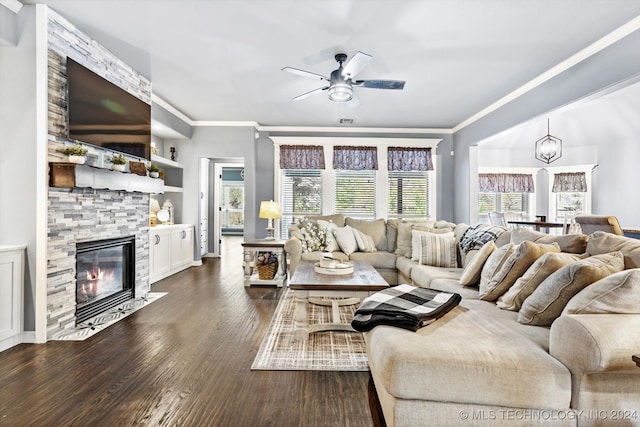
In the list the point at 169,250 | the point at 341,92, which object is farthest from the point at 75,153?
the point at 169,250

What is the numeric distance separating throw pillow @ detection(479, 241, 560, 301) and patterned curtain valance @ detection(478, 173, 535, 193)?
7346mm

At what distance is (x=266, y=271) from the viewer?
4.88 metres

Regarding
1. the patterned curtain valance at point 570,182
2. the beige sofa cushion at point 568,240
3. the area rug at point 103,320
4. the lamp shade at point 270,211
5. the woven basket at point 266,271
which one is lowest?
the area rug at point 103,320

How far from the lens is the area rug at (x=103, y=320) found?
9.58ft

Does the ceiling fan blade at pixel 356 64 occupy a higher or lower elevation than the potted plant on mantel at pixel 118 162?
higher

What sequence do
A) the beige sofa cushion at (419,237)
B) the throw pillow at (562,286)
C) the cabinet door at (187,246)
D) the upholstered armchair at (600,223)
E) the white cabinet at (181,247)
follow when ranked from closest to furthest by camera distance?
the throw pillow at (562,286) < the upholstered armchair at (600,223) < the beige sofa cushion at (419,237) < the white cabinet at (181,247) < the cabinet door at (187,246)

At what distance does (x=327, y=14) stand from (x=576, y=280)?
264 centimetres

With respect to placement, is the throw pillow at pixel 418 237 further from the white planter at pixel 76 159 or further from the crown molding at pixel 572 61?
the white planter at pixel 76 159

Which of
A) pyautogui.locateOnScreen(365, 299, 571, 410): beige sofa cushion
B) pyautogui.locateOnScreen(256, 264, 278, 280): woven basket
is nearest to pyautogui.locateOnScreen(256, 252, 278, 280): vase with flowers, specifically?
pyautogui.locateOnScreen(256, 264, 278, 280): woven basket

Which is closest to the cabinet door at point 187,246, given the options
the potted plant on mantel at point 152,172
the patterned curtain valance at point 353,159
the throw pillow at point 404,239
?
the potted plant on mantel at point 152,172

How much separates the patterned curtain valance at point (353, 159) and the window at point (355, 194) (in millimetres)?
142

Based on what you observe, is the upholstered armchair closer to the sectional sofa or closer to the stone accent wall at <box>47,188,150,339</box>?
the sectional sofa

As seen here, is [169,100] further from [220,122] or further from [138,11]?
[138,11]

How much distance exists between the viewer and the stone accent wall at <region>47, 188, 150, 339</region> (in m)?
2.85
